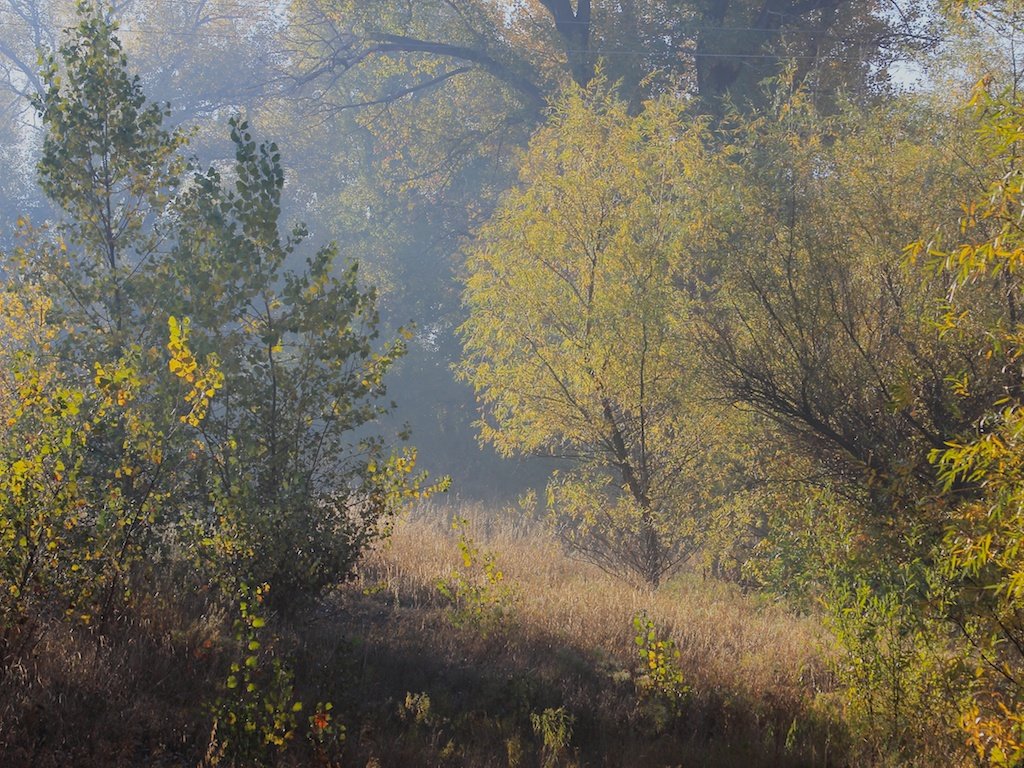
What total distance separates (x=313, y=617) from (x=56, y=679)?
2.52 m

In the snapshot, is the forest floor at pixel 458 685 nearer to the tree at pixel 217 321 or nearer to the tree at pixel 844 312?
the tree at pixel 217 321

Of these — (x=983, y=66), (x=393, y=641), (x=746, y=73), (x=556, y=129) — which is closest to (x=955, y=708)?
(x=393, y=641)

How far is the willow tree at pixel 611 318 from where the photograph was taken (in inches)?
459

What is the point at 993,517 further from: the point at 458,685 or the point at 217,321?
the point at 217,321

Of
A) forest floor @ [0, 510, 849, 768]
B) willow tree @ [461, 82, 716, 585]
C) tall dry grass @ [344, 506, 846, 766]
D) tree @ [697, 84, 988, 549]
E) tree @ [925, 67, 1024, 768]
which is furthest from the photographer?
willow tree @ [461, 82, 716, 585]

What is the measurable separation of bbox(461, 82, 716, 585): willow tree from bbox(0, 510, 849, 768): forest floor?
9.67 ft

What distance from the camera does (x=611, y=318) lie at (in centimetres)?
1176

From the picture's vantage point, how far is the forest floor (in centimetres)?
511

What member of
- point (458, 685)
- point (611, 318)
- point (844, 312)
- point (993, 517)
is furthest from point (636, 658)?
point (611, 318)

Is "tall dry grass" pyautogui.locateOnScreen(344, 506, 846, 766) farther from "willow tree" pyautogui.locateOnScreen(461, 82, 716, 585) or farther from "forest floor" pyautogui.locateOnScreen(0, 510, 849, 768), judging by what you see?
"willow tree" pyautogui.locateOnScreen(461, 82, 716, 585)

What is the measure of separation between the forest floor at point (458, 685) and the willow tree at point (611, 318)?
9.67 feet

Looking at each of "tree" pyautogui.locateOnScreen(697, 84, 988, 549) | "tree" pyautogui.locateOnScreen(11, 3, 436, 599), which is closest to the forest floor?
"tree" pyautogui.locateOnScreen(11, 3, 436, 599)

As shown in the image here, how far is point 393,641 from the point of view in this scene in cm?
741

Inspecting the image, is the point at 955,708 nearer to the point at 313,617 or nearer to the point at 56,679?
the point at 313,617
